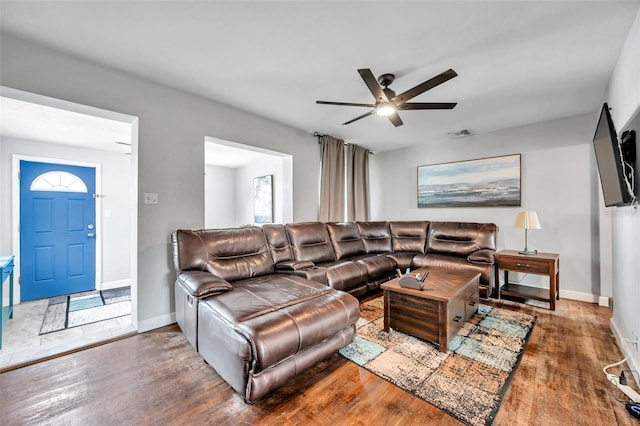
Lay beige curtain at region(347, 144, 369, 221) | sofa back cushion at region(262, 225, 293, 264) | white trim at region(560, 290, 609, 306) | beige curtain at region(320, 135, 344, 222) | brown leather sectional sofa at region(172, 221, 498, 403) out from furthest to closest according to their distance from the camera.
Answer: beige curtain at region(347, 144, 369, 221)
beige curtain at region(320, 135, 344, 222)
white trim at region(560, 290, 609, 306)
sofa back cushion at region(262, 225, 293, 264)
brown leather sectional sofa at region(172, 221, 498, 403)

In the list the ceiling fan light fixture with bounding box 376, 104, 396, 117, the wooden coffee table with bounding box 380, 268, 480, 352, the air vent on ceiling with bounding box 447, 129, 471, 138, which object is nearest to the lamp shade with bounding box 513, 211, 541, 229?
the wooden coffee table with bounding box 380, 268, 480, 352

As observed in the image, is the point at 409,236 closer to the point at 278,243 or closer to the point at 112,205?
the point at 278,243

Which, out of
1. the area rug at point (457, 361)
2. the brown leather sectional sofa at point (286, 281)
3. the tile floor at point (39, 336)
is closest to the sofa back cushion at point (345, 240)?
the brown leather sectional sofa at point (286, 281)

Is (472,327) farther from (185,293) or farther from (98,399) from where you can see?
(98,399)

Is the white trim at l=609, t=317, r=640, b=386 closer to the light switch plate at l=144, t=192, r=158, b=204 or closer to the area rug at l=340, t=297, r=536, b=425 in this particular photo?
the area rug at l=340, t=297, r=536, b=425

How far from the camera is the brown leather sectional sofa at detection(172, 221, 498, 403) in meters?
1.54

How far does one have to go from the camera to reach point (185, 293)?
2188 mm

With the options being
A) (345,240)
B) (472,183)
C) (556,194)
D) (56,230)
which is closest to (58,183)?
(56,230)

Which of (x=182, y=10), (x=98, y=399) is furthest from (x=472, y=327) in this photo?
(x=182, y=10)

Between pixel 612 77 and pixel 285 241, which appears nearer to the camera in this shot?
pixel 612 77

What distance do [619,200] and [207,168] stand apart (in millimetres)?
6754

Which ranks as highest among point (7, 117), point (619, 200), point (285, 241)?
point (7, 117)

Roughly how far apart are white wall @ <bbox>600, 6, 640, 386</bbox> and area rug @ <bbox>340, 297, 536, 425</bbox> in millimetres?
617

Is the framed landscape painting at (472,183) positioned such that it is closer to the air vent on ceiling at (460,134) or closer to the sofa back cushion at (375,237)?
the air vent on ceiling at (460,134)
